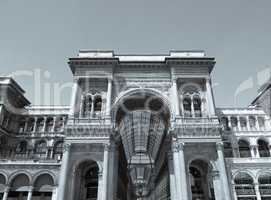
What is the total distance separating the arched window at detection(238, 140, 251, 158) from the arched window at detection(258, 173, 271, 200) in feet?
23.9

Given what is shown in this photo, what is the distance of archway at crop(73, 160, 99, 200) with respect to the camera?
24434 millimetres

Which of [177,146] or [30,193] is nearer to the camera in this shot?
[177,146]

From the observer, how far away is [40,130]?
34781 millimetres

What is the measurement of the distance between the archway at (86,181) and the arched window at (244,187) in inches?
581

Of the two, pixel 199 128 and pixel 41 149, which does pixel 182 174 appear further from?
pixel 41 149

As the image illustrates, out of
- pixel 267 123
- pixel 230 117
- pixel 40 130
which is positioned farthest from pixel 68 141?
pixel 267 123

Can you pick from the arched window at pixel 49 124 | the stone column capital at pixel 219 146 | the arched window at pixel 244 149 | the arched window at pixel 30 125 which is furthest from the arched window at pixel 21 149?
the arched window at pixel 244 149

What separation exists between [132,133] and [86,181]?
11.5m

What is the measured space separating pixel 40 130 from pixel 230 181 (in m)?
26.1

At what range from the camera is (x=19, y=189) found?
2514cm

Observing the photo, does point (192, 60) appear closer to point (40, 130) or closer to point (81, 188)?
point (81, 188)

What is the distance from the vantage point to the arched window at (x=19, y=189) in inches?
986

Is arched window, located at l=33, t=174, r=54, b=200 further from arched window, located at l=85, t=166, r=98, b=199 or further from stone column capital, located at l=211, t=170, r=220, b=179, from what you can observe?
stone column capital, located at l=211, t=170, r=220, b=179

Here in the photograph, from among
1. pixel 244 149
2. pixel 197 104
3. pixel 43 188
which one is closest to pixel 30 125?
pixel 43 188
